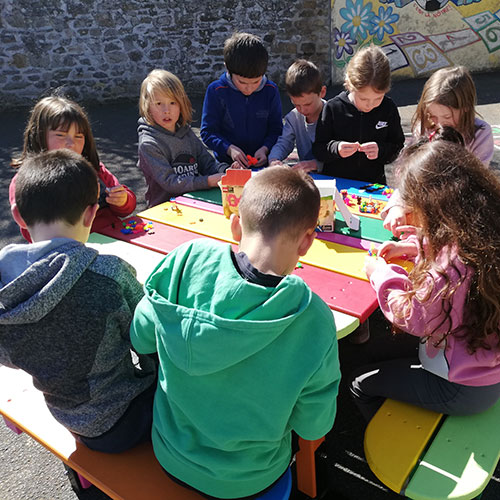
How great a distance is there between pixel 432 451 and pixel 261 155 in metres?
2.44

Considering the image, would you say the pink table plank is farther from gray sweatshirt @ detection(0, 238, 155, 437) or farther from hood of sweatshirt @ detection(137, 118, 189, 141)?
hood of sweatshirt @ detection(137, 118, 189, 141)

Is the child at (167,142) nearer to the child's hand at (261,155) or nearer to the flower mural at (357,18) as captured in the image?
the child's hand at (261,155)

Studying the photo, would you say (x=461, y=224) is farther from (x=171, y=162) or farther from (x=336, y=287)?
(x=171, y=162)

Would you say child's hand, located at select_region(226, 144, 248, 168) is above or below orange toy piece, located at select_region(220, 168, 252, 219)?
below

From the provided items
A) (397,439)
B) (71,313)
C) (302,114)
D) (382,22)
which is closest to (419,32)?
(382,22)

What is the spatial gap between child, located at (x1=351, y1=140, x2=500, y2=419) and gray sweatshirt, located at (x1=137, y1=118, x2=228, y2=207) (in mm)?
1654

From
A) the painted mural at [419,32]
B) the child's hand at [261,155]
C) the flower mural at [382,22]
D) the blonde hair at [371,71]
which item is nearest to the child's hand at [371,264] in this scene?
the blonde hair at [371,71]

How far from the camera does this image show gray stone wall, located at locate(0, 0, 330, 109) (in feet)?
29.4

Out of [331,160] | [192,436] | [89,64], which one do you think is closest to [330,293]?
[192,436]

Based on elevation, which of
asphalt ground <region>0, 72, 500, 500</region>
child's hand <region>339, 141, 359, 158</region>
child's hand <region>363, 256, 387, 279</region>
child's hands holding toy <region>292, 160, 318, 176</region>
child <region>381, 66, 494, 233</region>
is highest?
child <region>381, 66, 494, 233</region>

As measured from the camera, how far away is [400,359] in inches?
73.2

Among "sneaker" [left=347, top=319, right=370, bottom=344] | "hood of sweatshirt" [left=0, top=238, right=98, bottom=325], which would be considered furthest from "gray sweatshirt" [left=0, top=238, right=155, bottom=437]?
"sneaker" [left=347, top=319, right=370, bottom=344]

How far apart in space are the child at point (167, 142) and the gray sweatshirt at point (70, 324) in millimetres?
1566

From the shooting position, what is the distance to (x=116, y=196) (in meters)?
2.49
